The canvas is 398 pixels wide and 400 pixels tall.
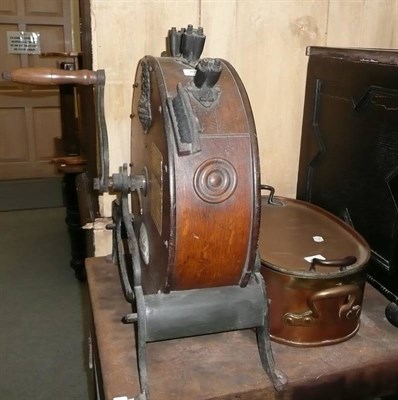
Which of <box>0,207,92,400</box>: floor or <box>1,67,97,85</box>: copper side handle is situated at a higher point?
<box>1,67,97,85</box>: copper side handle

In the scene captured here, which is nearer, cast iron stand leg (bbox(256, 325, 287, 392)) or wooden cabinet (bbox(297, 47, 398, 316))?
cast iron stand leg (bbox(256, 325, 287, 392))

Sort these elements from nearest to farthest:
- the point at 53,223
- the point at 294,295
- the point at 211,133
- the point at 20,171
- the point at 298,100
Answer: the point at 211,133, the point at 294,295, the point at 298,100, the point at 53,223, the point at 20,171

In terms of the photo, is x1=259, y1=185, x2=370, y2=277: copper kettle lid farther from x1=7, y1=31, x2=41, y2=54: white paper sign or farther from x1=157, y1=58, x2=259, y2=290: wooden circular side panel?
x1=7, y1=31, x2=41, y2=54: white paper sign

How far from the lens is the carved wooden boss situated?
683 mm

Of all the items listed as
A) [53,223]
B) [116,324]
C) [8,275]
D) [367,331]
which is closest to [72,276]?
[8,275]

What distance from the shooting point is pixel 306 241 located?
992 millimetres

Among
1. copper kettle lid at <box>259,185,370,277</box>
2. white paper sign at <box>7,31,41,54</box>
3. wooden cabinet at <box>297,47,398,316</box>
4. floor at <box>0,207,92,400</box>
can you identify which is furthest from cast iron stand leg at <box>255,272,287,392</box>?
→ white paper sign at <box>7,31,41,54</box>

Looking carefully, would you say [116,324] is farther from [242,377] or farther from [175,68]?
[175,68]

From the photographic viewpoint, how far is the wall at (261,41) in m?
1.07

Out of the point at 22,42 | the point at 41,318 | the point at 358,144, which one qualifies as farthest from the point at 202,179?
the point at 22,42

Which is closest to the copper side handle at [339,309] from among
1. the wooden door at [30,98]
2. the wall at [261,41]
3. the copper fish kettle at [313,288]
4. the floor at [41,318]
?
the copper fish kettle at [313,288]

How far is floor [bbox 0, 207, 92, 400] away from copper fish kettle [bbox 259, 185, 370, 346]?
4.03 feet

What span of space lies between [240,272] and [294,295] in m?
0.16

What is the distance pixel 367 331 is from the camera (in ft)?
3.04
